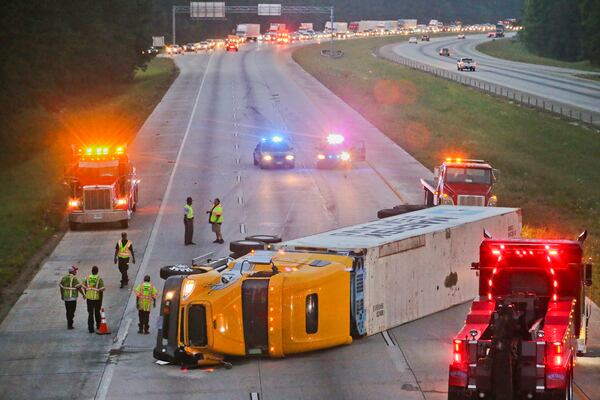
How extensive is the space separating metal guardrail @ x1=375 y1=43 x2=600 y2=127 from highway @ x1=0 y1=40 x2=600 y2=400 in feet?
51.0

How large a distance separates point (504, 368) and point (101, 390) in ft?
28.1

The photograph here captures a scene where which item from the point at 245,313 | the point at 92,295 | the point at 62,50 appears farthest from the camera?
the point at 62,50

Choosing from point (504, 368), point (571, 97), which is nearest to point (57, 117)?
point (571, 97)

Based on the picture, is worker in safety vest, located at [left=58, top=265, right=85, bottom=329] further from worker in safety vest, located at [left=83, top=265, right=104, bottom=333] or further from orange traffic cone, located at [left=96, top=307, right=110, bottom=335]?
orange traffic cone, located at [left=96, top=307, right=110, bottom=335]

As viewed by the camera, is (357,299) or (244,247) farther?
(244,247)

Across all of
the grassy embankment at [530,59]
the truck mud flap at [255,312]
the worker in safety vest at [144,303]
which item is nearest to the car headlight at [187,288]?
the truck mud flap at [255,312]

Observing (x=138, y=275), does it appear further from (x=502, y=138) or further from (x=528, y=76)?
(x=528, y=76)

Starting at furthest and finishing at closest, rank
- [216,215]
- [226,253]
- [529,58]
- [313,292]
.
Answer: [529,58], [216,215], [226,253], [313,292]

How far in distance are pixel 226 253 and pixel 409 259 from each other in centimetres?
1121

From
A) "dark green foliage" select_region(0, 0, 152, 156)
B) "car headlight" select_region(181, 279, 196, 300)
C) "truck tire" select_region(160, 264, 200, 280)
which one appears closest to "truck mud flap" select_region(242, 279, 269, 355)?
"car headlight" select_region(181, 279, 196, 300)

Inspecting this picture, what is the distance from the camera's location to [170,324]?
82.5 feet

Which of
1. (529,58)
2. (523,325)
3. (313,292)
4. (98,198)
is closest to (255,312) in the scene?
(313,292)

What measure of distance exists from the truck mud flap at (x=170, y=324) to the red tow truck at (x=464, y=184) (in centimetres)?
1925

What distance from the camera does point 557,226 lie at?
151 feet
